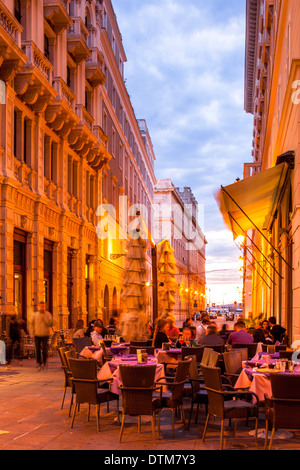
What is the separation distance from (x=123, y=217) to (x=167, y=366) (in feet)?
103

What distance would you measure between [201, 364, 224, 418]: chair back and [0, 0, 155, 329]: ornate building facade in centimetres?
1099

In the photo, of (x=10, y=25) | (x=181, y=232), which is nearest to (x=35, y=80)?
(x=10, y=25)

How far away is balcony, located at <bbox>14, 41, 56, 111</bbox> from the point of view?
19719mm

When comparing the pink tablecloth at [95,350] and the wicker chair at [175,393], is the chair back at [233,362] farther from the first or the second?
the pink tablecloth at [95,350]

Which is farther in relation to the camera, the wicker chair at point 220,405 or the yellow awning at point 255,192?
the yellow awning at point 255,192

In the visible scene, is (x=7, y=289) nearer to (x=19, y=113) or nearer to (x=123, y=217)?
(x=19, y=113)

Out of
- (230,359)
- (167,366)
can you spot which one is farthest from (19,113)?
(230,359)

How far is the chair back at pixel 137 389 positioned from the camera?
791 centimetres

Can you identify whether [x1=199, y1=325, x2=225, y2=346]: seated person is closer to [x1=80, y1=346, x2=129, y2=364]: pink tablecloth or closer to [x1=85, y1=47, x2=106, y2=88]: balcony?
[x1=80, y1=346, x2=129, y2=364]: pink tablecloth

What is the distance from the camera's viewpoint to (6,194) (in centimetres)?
1786

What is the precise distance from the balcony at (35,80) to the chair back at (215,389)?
14585mm

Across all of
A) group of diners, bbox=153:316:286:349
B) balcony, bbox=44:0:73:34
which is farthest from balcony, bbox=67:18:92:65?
group of diners, bbox=153:316:286:349

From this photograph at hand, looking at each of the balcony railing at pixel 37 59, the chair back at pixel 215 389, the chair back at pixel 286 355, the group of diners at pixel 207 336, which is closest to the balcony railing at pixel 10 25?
the balcony railing at pixel 37 59

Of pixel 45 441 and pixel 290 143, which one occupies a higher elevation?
pixel 290 143
